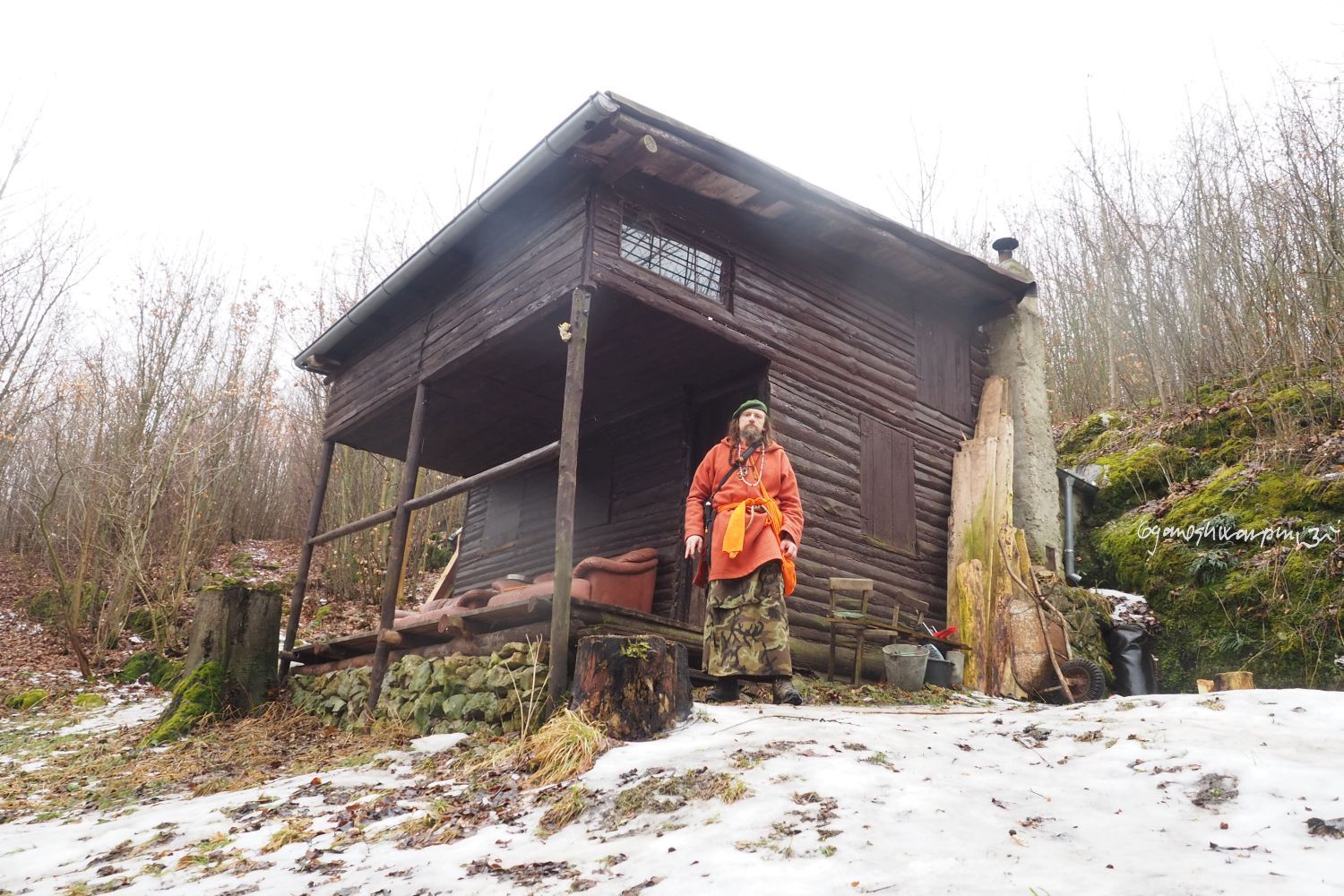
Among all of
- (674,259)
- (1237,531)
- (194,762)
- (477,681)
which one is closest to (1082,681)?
(1237,531)

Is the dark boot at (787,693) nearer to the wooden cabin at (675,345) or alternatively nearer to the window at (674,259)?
the wooden cabin at (675,345)

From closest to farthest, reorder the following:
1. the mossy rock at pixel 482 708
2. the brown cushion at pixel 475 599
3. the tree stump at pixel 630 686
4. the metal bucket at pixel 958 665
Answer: the tree stump at pixel 630 686, the mossy rock at pixel 482 708, the metal bucket at pixel 958 665, the brown cushion at pixel 475 599

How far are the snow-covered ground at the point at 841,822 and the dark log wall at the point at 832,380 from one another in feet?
11.2

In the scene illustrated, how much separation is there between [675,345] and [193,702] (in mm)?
5606

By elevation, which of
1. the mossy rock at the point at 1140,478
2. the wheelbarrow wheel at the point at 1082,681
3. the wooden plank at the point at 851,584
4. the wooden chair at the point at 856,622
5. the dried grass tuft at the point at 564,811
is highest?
the mossy rock at the point at 1140,478

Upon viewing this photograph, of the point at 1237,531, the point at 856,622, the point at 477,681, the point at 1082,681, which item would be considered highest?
the point at 1237,531

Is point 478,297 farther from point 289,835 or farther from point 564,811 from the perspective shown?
point 564,811

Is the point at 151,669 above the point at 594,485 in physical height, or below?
below

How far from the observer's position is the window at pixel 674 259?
24.8 ft

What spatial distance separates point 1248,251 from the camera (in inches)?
543

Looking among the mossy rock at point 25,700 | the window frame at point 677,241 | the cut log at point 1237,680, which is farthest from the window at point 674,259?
the mossy rock at point 25,700

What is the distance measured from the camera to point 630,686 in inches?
199

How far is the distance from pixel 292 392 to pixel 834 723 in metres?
23.1

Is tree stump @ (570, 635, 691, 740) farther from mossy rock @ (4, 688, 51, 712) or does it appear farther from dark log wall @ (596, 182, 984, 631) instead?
mossy rock @ (4, 688, 51, 712)
